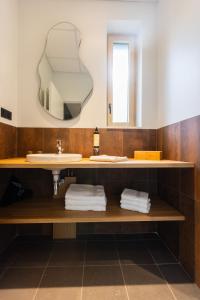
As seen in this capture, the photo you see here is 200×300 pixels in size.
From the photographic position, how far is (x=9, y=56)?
6.11ft

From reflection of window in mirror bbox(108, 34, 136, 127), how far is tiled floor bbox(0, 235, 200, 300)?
119 centimetres

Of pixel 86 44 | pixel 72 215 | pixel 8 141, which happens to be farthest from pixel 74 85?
pixel 72 215

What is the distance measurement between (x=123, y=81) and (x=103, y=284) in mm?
1812

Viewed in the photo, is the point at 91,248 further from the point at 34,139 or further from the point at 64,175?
the point at 34,139

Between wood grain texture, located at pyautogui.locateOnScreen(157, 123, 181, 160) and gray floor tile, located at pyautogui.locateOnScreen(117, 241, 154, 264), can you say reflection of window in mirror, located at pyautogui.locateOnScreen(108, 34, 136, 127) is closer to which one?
wood grain texture, located at pyautogui.locateOnScreen(157, 123, 181, 160)

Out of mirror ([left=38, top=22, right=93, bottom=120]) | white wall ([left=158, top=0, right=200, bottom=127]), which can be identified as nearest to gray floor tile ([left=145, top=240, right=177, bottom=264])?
white wall ([left=158, top=0, right=200, bottom=127])

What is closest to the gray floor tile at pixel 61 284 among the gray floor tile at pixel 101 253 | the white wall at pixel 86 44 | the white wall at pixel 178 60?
the gray floor tile at pixel 101 253

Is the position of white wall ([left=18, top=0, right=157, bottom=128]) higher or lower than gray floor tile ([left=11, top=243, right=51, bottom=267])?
higher

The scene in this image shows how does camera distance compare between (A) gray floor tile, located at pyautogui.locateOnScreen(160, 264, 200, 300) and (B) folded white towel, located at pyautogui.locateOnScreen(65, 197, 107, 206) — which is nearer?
(A) gray floor tile, located at pyautogui.locateOnScreen(160, 264, 200, 300)

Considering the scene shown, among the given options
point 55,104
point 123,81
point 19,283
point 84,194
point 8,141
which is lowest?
point 19,283

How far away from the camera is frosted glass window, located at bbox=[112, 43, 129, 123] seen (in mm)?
2264

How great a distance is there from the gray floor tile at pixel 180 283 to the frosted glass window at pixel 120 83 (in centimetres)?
137

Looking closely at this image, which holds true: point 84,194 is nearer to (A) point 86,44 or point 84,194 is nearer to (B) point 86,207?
(B) point 86,207

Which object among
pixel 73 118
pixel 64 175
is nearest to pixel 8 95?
pixel 73 118
